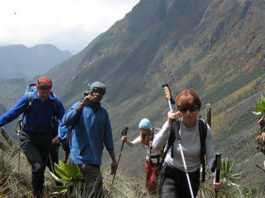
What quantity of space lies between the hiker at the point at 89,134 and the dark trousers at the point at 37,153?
0.50m

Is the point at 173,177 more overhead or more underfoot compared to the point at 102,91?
more underfoot

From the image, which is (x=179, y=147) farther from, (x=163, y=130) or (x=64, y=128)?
(x=64, y=128)

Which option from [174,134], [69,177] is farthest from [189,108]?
[69,177]

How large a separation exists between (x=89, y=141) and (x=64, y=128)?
1.57 ft

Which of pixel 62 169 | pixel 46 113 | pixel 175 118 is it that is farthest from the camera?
pixel 46 113

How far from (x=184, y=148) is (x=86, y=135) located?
1343mm

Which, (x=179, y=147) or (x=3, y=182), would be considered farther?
(x=3, y=182)

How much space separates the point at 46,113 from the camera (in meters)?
5.18

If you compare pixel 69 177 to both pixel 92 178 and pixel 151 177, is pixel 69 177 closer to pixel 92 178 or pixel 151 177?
pixel 92 178

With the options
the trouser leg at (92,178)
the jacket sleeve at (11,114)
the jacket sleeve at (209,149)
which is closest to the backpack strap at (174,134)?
the jacket sleeve at (209,149)

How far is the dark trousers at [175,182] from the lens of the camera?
3.78 metres

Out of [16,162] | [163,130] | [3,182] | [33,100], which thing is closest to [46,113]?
[33,100]

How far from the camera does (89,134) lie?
4539 mm

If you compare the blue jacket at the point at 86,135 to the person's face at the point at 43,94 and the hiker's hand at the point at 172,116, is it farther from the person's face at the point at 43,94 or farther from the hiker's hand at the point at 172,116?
the hiker's hand at the point at 172,116
